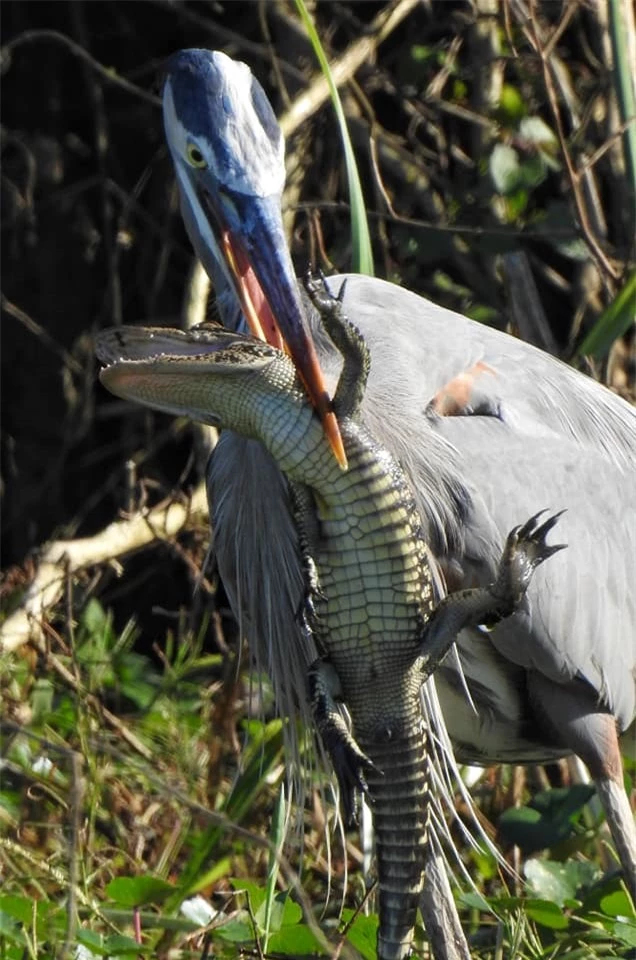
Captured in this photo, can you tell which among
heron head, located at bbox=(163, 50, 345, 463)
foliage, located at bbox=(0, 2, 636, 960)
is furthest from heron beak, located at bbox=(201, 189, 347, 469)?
foliage, located at bbox=(0, 2, 636, 960)

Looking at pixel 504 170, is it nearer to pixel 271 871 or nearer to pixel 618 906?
pixel 618 906

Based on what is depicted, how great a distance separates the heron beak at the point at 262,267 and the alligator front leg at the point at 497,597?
Answer: 0.42m

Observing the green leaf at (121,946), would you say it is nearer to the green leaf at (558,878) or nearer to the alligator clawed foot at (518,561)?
the green leaf at (558,878)

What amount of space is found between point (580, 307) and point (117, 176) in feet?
4.70

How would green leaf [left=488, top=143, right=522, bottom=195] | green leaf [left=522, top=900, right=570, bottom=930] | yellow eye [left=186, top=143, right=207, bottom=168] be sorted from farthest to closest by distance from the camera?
green leaf [left=488, top=143, right=522, bottom=195]
yellow eye [left=186, top=143, right=207, bottom=168]
green leaf [left=522, top=900, right=570, bottom=930]

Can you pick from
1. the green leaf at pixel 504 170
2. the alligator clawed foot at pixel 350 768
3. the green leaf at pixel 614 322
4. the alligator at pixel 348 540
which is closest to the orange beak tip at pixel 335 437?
the alligator at pixel 348 540

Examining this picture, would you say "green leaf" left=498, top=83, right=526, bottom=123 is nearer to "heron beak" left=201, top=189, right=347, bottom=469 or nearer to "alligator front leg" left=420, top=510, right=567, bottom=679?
"heron beak" left=201, top=189, right=347, bottom=469

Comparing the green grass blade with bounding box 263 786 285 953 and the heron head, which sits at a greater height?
the heron head

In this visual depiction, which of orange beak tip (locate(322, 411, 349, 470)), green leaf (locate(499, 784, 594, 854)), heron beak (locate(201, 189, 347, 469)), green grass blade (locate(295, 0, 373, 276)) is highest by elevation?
green grass blade (locate(295, 0, 373, 276))

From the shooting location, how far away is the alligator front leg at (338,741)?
176 centimetres

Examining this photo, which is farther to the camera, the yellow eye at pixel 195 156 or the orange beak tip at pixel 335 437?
the yellow eye at pixel 195 156

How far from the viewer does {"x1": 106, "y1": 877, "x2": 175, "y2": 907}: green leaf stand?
2.28m

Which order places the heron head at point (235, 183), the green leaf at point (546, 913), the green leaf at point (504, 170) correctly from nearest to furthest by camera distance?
the heron head at point (235, 183), the green leaf at point (546, 913), the green leaf at point (504, 170)

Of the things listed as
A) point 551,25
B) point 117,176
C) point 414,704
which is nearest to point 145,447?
point 117,176
